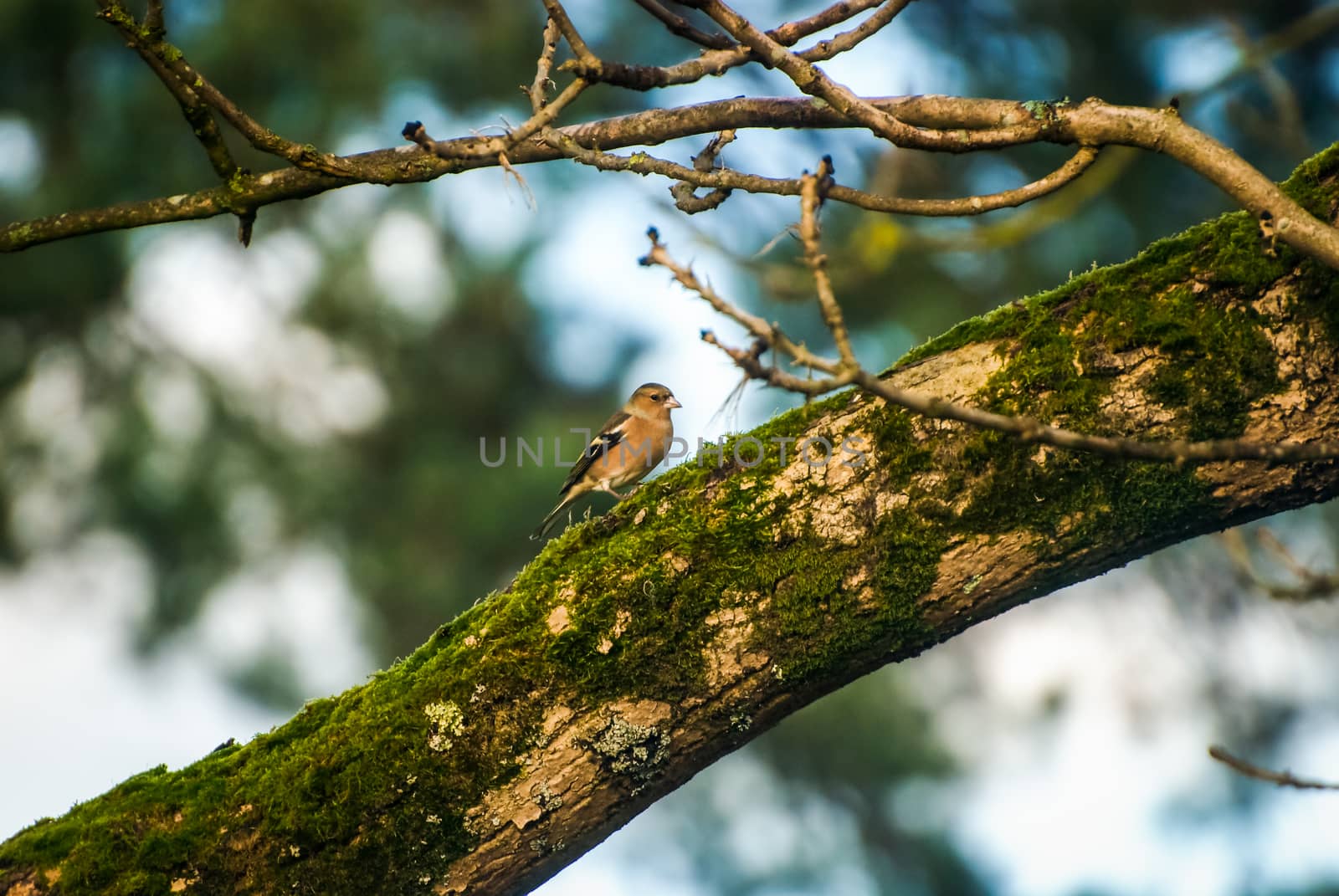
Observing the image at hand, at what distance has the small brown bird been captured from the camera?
21.0 feet

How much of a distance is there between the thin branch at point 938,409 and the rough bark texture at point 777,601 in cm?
47

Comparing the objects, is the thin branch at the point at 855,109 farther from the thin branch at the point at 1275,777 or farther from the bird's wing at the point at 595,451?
the bird's wing at the point at 595,451

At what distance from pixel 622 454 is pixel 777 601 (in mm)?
3567

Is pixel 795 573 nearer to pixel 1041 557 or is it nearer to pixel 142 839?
pixel 1041 557

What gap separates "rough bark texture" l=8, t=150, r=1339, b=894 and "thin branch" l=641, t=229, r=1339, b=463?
0.47 meters

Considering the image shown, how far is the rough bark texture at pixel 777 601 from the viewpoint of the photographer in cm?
287

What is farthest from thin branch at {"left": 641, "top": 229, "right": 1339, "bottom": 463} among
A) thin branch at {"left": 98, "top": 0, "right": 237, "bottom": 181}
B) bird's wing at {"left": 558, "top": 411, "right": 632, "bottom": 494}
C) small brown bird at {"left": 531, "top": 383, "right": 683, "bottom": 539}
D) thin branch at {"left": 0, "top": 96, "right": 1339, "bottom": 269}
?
bird's wing at {"left": 558, "top": 411, "right": 632, "bottom": 494}

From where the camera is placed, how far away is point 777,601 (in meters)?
2.93

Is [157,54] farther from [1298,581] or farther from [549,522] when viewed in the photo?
[1298,581]

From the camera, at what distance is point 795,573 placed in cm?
295

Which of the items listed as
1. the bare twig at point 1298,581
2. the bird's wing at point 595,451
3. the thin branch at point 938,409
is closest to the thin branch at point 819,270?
the thin branch at point 938,409

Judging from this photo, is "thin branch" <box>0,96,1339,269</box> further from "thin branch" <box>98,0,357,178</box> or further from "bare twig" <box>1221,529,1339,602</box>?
"bare twig" <box>1221,529,1339,602</box>

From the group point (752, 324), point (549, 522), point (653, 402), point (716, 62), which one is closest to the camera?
point (752, 324)

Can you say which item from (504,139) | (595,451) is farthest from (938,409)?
(595,451)
